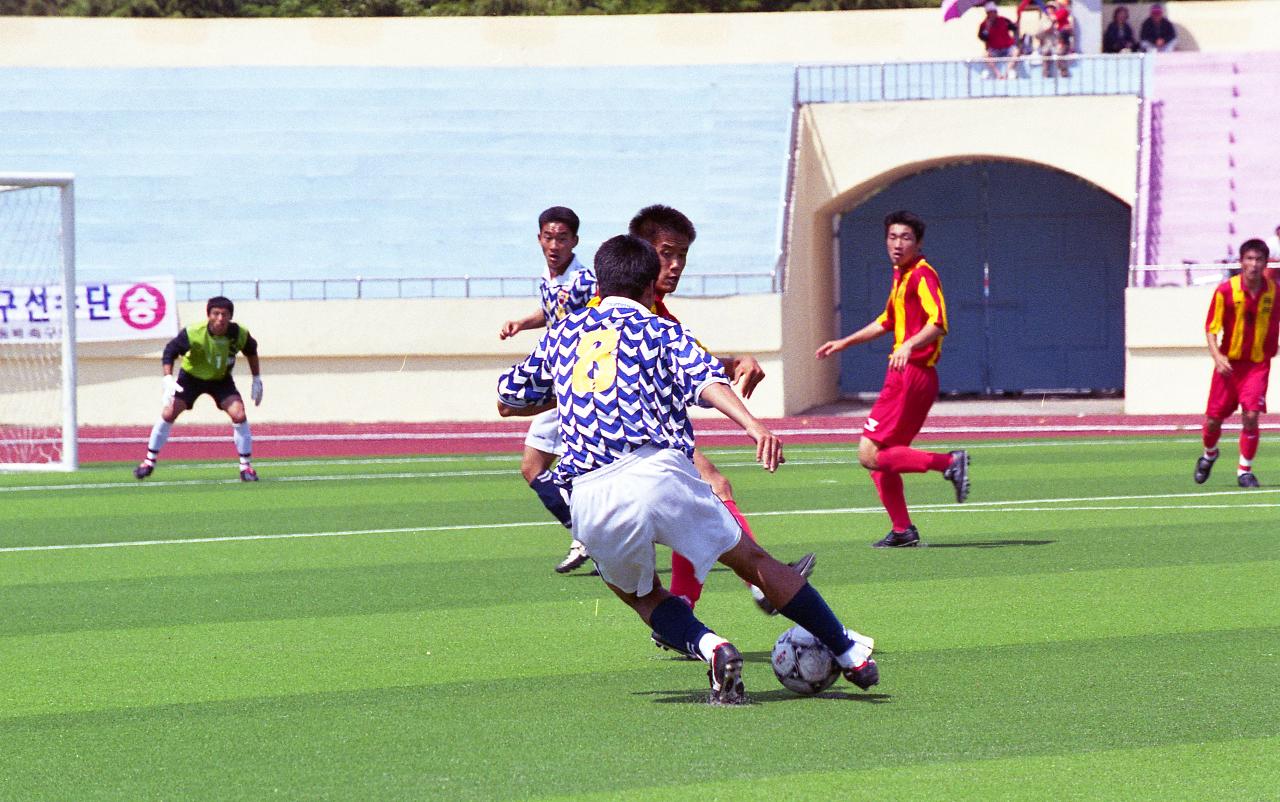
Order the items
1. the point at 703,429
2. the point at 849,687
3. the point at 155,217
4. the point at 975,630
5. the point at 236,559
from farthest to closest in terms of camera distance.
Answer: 1. the point at 155,217
2. the point at 703,429
3. the point at 236,559
4. the point at 975,630
5. the point at 849,687

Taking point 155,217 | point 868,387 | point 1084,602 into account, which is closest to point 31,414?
point 155,217

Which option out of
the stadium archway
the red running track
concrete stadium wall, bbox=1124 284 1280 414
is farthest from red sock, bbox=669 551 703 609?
the stadium archway

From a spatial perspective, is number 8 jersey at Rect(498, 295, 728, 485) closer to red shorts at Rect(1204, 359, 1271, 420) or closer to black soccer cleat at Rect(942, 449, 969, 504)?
black soccer cleat at Rect(942, 449, 969, 504)

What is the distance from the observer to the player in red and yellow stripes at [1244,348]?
49.9 ft

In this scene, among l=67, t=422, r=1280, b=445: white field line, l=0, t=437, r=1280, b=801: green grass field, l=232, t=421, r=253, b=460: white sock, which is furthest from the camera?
l=67, t=422, r=1280, b=445: white field line

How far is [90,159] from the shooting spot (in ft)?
106

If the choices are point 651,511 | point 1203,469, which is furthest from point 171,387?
point 651,511

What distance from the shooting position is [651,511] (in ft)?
20.3

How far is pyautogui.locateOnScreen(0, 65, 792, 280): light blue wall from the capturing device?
30.4 m

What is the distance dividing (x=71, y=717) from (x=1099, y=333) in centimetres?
2795

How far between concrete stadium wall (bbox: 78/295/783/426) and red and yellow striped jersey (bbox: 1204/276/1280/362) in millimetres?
12364

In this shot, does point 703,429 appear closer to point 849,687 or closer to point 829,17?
point 829,17

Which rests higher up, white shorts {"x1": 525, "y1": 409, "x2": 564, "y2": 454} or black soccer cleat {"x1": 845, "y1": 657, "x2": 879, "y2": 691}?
white shorts {"x1": 525, "y1": 409, "x2": 564, "y2": 454}

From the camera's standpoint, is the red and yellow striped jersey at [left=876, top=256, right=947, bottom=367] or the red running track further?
the red running track
